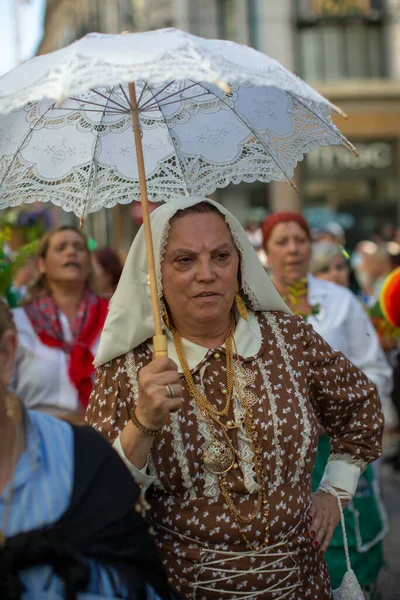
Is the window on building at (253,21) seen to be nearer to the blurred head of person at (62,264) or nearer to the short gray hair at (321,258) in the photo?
the short gray hair at (321,258)

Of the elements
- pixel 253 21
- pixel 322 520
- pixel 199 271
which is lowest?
pixel 322 520

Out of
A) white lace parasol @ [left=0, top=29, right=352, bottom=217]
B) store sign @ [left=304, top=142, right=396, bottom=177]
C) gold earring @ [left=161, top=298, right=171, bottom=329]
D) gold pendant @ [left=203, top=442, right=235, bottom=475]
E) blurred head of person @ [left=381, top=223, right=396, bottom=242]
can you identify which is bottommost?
gold pendant @ [left=203, top=442, right=235, bottom=475]

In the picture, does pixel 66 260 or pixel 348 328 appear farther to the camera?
pixel 66 260

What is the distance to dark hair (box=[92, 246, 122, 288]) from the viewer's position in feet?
23.7

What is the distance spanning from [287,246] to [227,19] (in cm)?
1691

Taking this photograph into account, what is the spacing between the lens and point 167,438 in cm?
261

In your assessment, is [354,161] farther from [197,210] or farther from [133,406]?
[133,406]

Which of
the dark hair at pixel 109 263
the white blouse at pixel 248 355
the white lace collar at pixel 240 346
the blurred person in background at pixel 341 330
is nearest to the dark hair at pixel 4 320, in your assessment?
the white blouse at pixel 248 355

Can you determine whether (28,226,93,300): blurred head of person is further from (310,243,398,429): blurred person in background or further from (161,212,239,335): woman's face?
(161,212,239,335): woman's face

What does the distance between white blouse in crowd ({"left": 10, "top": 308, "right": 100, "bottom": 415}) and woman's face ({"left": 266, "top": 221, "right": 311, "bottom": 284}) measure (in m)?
1.41

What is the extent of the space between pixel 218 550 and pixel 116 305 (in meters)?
0.85

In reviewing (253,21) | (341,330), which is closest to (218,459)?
(341,330)

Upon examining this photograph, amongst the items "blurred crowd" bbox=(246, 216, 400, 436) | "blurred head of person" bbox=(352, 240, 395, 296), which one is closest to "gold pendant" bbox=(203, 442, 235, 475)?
"blurred crowd" bbox=(246, 216, 400, 436)

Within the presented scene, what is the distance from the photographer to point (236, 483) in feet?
8.56
